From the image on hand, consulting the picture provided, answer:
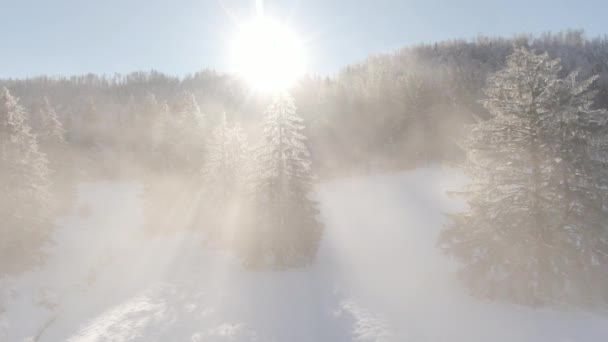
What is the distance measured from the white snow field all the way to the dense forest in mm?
1649

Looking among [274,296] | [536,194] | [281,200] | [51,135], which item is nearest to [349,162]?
[281,200]

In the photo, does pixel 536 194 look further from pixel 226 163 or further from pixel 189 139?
pixel 189 139

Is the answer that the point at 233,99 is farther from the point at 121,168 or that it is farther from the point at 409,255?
the point at 409,255

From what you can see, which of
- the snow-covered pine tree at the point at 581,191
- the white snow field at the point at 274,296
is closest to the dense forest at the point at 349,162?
the snow-covered pine tree at the point at 581,191

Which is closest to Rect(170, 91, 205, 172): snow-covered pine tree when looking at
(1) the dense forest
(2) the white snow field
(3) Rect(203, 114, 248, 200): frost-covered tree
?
(1) the dense forest

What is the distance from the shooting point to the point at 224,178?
93.3 ft

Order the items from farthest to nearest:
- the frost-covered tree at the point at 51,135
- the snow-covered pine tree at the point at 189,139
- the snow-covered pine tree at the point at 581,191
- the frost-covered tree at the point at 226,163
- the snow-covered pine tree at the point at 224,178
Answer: the frost-covered tree at the point at 51,135 < the snow-covered pine tree at the point at 189,139 < the frost-covered tree at the point at 226,163 < the snow-covered pine tree at the point at 224,178 < the snow-covered pine tree at the point at 581,191

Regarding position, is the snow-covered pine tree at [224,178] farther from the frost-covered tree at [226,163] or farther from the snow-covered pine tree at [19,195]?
the snow-covered pine tree at [19,195]

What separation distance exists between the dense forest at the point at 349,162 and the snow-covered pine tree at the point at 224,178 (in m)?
0.11

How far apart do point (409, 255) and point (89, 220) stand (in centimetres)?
3488

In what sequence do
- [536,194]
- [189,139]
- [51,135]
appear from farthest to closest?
[51,135], [189,139], [536,194]

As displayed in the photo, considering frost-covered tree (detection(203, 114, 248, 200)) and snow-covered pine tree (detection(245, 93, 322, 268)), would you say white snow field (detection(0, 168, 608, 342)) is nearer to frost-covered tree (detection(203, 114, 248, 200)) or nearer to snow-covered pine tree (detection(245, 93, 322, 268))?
snow-covered pine tree (detection(245, 93, 322, 268))

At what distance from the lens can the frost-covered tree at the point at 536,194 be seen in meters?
13.5

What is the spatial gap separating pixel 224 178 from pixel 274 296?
1225 centimetres
